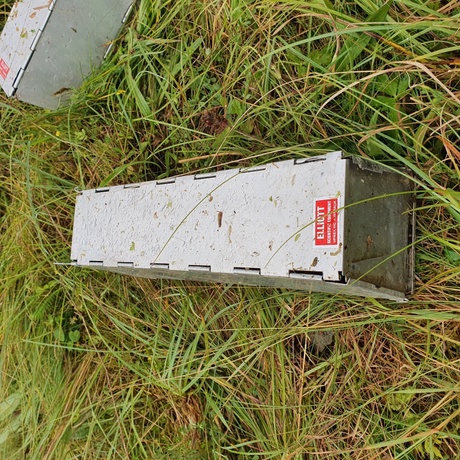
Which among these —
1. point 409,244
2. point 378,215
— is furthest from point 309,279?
point 409,244

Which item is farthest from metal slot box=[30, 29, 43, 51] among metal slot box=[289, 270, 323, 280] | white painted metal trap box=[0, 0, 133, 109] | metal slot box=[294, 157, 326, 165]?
metal slot box=[289, 270, 323, 280]

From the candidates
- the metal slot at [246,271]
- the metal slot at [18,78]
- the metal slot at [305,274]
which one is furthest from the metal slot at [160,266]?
the metal slot at [18,78]

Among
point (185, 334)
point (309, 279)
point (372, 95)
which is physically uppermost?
point (372, 95)

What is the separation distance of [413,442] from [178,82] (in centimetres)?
110

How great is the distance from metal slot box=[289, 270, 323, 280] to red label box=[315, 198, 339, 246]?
0.17 feet

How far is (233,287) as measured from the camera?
1271mm

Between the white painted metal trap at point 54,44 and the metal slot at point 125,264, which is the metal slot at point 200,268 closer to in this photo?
the metal slot at point 125,264

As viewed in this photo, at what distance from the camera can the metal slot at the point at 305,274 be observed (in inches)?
32.2

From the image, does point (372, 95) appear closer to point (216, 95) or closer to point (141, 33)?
point (216, 95)

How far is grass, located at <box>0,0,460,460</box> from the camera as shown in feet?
3.32

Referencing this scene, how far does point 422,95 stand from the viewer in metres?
1.02

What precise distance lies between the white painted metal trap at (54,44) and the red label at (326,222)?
96cm

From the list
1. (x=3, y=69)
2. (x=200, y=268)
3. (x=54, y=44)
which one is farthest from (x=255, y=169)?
(x=3, y=69)

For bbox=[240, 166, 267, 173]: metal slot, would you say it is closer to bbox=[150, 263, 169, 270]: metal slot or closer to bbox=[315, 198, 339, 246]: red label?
bbox=[315, 198, 339, 246]: red label
